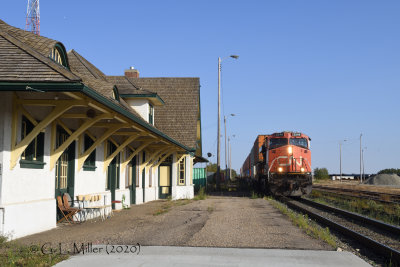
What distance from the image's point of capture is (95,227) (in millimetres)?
10734

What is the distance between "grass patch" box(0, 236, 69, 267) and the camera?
249 inches

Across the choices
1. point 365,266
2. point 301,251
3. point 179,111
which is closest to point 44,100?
point 301,251

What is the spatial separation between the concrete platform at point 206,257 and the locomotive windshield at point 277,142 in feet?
49.9

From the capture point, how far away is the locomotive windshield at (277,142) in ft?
74.2

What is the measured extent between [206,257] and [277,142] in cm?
1650

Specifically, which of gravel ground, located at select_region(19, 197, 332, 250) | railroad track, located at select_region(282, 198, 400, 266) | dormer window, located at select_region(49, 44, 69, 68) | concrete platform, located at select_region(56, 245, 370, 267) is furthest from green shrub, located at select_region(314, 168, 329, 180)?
concrete platform, located at select_region(56, 245, 370, 267)

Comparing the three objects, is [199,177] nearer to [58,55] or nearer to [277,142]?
A: [277,142]

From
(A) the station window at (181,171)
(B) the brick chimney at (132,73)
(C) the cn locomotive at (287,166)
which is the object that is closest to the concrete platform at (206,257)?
(C) the cn locomotive at (287,166)

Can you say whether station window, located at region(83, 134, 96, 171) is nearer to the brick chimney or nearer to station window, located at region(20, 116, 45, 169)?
station window, located at region(20, 116, 45, 169)

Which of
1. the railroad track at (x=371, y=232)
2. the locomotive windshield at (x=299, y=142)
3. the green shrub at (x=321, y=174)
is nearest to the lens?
the railroad track at (x=371, y=232)

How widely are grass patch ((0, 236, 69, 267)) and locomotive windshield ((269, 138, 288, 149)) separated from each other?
16547 mm

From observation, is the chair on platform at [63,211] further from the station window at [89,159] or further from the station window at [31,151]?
the station window at [89,159]

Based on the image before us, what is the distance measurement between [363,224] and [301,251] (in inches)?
261

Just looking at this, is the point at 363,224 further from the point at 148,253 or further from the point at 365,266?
the point at 148,253
